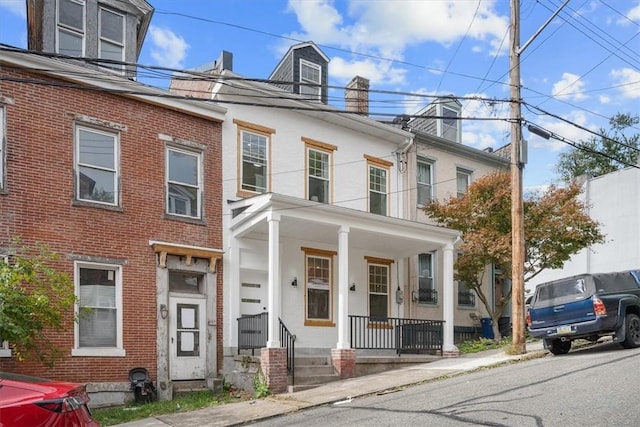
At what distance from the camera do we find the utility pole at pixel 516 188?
14438 mm

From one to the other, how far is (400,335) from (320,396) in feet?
15.5

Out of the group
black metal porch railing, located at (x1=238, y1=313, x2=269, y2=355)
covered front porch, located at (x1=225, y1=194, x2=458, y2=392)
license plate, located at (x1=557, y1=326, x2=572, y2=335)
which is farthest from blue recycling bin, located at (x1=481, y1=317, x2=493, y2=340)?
black metal porch railing, located at (x1=238, y1=313, x2=269, y2=355)

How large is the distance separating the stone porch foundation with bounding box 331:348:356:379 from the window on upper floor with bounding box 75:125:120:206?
5.70m

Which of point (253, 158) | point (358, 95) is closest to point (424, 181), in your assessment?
point (358, 95)

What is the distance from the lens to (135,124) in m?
13.7

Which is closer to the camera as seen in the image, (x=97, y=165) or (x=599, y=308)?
(x=599, y=308)

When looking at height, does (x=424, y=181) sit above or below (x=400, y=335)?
above

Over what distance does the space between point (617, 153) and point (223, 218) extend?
31.0 m

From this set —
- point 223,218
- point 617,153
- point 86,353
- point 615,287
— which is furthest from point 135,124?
point 617,153

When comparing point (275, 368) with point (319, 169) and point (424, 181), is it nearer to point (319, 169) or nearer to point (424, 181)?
point (319, 169)

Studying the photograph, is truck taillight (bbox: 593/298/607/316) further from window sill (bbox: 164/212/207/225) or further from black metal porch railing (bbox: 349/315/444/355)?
window sill (bbox: 164/212/207/225)

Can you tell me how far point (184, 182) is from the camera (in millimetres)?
14453

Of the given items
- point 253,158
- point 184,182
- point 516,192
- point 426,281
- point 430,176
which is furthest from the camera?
point 430,176

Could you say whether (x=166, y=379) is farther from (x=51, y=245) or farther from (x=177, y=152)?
(x=177, y=152)
